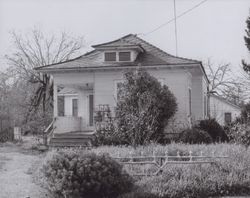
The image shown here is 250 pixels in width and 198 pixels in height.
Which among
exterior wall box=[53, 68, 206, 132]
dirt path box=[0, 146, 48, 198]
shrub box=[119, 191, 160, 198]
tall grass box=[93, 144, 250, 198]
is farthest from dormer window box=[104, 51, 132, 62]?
shrub box=[119, 191, 160, 198]

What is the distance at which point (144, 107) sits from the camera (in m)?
18.7

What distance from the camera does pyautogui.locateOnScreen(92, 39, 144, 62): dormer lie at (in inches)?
891

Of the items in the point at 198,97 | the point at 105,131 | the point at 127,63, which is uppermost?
the point at 127,63

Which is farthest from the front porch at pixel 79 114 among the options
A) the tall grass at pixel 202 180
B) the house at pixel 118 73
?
the tall grass at pixel 202 180

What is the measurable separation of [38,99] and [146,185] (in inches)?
1266

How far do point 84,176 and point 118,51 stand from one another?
13.8 m

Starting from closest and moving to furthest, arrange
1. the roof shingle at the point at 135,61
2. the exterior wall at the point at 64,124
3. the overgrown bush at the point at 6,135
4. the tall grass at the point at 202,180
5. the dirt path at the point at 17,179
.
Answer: the tall grass at the point at 202,180 < the dirt path at the point at 17,179 < the roof shingle at the point at 135,61 < the exterior wall at the point at 64,124 < the overgrown bush at the point at 6,135

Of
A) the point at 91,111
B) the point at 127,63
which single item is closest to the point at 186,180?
the point at 127,63

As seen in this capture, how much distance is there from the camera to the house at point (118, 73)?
21.8 metres

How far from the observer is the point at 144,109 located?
18359 millimetres

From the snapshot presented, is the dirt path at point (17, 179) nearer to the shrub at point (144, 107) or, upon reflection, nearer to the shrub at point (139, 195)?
the shrub at point (139, 195)

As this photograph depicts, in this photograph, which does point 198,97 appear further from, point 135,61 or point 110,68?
point 110,68

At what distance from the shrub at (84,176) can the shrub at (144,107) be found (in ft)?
25.6

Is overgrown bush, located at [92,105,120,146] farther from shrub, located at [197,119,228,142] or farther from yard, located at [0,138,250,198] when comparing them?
yard, located at [0,138,250,198]
